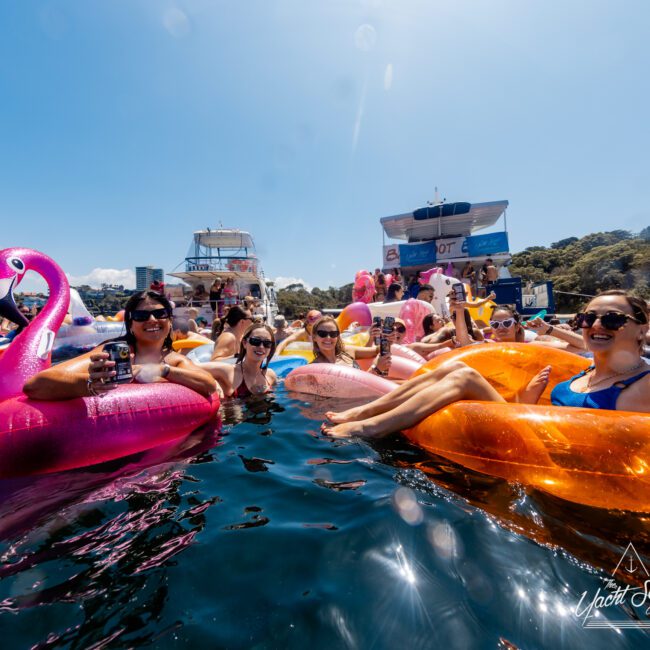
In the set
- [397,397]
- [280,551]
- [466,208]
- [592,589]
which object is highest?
[466,208]

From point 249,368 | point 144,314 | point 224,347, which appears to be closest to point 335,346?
point 249,368

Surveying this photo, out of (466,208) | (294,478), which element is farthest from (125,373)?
(466,208)

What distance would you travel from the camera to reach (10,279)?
398cm

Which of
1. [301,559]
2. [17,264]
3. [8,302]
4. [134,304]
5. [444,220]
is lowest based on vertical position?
[301,559]

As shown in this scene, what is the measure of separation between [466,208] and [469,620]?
79.8 ft

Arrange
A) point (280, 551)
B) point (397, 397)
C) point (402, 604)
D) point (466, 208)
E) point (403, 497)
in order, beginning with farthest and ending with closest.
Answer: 1. point (466, 208)
2. point (397, 397)
3. point (403, 497)
4. point (280, 551)
5. point (402, 604)

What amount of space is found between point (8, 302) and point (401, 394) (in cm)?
450

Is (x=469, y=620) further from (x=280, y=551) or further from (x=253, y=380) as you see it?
(x=253, y=380)

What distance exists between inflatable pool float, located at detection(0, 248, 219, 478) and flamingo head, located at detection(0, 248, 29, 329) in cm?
79

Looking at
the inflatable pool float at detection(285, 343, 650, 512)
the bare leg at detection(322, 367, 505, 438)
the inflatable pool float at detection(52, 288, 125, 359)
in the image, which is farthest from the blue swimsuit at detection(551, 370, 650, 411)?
the inflatable pool float at detection(52, 288, 125, 359)

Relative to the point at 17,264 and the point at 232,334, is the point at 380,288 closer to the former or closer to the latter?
the point at 232,334

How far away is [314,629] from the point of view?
1.21m

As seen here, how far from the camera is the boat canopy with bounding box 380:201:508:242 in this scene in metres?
22.2

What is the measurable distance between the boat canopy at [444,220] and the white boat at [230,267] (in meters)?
10.3
